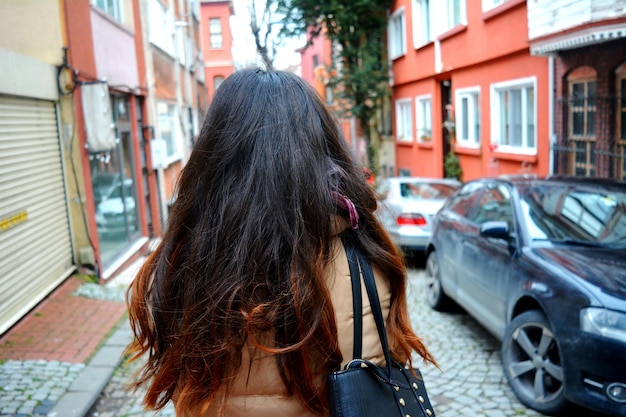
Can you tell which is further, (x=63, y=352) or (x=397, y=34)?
(x=397, y=34)

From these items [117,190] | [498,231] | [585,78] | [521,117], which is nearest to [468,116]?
[521,117]

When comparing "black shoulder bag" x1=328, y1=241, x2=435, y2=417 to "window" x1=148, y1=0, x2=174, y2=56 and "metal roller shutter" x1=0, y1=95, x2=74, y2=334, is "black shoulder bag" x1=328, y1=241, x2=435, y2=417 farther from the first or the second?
"window" x1=148, y1=0, x2=174, y2=56

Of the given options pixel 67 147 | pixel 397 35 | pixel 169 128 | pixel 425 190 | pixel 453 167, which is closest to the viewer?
pixel 67 147

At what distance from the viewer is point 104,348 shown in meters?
5.74

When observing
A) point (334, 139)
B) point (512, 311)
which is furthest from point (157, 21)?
point (334, 139)

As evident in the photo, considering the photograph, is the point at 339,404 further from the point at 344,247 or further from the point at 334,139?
the point at 334,139

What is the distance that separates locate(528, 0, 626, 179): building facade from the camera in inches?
304

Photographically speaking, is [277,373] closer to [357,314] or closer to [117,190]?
[357,314]

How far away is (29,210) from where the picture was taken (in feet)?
22.9

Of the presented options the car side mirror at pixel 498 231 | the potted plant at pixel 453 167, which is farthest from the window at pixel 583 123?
the potted plant at pixel 453 167

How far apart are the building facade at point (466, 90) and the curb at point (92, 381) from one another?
791 cm

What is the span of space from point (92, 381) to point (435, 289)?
3.86 m

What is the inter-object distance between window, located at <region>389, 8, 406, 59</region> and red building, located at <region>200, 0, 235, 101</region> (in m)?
23.9

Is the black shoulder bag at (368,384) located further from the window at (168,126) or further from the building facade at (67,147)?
the window at (168,126)
